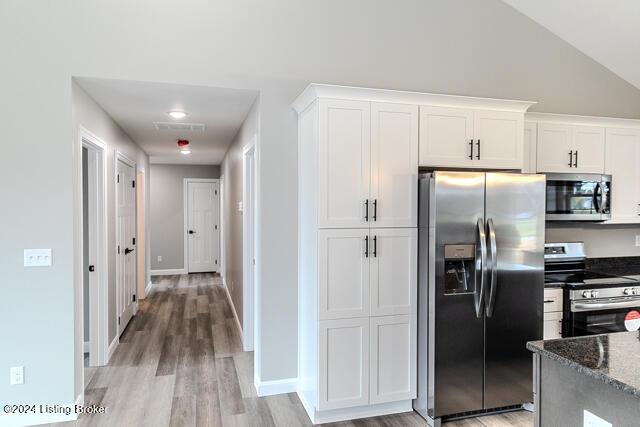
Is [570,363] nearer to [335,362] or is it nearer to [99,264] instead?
[335,362]

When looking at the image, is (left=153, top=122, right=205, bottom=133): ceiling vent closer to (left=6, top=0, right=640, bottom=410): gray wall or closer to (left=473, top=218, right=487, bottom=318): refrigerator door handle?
(left=6, top=0, right=640, bottom=410): gray wall

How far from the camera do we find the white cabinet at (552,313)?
3246mm

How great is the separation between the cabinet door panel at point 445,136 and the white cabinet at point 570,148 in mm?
975

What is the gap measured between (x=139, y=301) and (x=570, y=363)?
6158mm

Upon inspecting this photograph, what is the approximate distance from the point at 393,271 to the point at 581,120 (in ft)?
7.55

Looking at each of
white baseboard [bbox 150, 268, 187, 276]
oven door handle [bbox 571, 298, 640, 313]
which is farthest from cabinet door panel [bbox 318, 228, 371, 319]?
white baseboard [bbox 150, 268, 187, 276]

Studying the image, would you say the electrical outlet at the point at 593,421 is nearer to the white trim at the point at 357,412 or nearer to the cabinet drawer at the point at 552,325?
the white trim at the point at 357,412

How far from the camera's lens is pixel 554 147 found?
11.9 feet

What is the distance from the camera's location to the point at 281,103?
326 centimetres

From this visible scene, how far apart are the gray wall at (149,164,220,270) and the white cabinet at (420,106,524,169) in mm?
6680

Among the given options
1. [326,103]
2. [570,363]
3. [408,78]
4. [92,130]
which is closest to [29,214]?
[92,130]

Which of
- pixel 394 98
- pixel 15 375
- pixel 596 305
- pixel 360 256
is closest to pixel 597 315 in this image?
pixel 596 305

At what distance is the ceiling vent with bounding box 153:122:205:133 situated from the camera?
448cm

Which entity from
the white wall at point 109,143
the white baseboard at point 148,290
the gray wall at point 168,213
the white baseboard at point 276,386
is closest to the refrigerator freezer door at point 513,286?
the white baseboard at point 276,386
